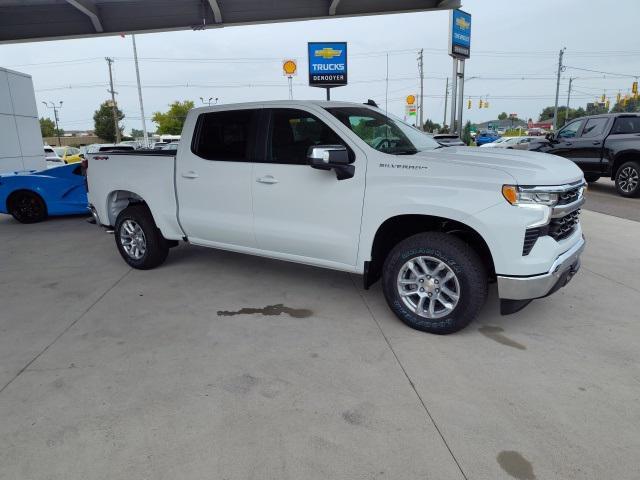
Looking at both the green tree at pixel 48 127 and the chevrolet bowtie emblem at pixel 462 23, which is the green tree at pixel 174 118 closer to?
the green tree at pixel 48 127

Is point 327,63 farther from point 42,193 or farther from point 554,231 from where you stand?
point 554,231

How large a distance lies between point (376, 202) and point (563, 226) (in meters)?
1.49

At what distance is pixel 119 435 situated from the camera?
2.59 metres

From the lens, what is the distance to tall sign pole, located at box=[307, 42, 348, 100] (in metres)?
16.8

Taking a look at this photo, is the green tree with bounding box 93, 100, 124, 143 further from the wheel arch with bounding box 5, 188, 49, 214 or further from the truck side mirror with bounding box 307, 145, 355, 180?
the truck side mirror with bounding box 307, 145, 355, 180

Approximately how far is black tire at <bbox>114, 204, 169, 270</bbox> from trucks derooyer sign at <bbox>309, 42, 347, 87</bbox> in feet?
41.3

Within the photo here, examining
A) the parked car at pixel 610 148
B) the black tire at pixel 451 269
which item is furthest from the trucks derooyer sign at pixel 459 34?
the black tire at pixel 451 269

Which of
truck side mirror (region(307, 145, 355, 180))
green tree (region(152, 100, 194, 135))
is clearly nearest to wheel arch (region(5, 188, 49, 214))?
truck side mirror (region(307, 145, 355, 180))

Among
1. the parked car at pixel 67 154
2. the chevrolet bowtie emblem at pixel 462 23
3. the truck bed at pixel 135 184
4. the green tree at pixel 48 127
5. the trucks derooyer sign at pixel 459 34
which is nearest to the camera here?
the truck bed at pixel 135 184

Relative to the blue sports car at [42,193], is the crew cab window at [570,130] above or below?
Result: above

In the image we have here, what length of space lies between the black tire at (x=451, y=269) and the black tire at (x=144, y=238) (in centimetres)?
303

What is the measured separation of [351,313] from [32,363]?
103 inches

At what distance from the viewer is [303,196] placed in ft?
13.7

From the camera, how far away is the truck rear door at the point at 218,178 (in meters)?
4.59
